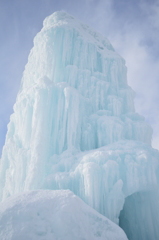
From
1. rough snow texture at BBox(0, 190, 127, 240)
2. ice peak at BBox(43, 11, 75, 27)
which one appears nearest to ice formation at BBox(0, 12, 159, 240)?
ice peak at BBox(43, 11, 75, 27)

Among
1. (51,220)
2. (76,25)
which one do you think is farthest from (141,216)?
(76,25)

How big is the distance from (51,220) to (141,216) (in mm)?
9728

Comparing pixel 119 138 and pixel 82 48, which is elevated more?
pixel 82 48

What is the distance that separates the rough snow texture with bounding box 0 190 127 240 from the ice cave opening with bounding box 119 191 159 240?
249 inches

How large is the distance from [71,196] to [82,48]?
17.0 metres

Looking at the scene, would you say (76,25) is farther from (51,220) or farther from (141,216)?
(51,220)

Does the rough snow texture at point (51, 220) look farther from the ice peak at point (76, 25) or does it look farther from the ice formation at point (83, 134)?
the ice peak at point (76, 25)

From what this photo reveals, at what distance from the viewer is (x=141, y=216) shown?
46.4 feet

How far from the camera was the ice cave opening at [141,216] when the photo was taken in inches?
515

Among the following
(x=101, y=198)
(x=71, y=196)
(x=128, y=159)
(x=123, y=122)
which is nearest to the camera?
(x=71, y=196)

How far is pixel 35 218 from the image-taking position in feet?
23.0

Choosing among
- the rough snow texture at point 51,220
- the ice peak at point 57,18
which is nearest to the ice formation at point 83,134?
→ the ice peak at point 57,18

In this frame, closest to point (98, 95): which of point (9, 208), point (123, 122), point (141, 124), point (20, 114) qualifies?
point (123, 122)

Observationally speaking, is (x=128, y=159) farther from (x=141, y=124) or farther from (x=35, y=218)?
(x=35, y=218)
